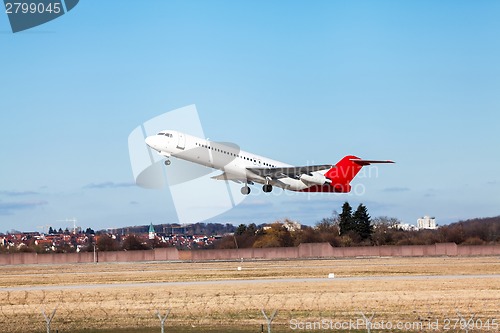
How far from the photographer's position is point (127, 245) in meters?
154

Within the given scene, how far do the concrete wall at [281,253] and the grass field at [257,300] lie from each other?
36.6 m

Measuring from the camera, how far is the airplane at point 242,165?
7518cm

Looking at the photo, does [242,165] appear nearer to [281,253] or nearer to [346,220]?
[281,253]

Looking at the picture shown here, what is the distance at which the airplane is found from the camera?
75.2 m

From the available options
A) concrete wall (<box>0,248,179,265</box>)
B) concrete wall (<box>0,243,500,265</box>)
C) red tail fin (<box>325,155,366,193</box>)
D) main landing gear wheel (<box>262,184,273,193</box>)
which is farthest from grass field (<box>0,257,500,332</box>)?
concrete wall (<box>0,248,179,265</box>)

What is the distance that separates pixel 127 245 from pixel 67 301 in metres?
104

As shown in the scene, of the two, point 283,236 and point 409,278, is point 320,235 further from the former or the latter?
point 409,278

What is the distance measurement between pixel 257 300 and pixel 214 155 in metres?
30.1

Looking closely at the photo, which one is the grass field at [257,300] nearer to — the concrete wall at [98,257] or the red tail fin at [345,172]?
the red tail fin at [345,172]

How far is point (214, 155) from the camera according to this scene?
251 ft

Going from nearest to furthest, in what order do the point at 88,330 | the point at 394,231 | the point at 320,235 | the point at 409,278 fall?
the point at 88,330 < the point at 409,278 < the point at 320,235 < the point at 394,231

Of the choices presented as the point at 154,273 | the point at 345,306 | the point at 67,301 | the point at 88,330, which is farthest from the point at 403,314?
the point at 154,273

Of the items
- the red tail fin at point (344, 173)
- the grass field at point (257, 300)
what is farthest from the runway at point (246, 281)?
the red tail fin at point (344, 173)

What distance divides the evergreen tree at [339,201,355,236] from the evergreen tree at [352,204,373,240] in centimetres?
83
